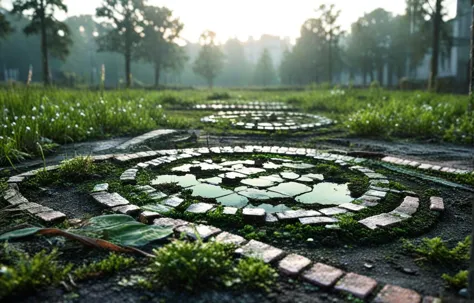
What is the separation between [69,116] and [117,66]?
192 ft

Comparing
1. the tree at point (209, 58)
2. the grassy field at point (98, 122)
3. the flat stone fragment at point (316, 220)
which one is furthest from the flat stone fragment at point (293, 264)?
the tree at point (209, 58)

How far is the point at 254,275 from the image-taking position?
1.81 m

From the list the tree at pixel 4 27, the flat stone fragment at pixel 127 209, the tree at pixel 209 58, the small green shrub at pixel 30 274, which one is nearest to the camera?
the small green shrub at pixel 30 274

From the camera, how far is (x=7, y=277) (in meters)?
1.63

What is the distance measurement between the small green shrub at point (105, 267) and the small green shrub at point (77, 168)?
6.07 feet

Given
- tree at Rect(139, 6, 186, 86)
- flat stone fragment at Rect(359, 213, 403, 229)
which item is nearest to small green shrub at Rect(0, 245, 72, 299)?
flat stone fragment at Rect(359, 213, 403, 229)

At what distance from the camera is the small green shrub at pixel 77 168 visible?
3590mm

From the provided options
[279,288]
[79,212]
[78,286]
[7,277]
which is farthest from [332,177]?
[7,277]

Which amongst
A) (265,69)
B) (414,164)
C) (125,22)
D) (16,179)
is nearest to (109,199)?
(16,179)

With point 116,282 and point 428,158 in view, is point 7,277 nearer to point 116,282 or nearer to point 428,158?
point 116,282

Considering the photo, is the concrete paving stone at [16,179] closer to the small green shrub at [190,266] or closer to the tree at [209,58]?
the small green shrub at [190,266]

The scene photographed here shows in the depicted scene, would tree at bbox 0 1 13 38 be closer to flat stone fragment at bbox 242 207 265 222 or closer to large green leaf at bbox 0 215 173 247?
large green leaf at bbox 0 215 173 247

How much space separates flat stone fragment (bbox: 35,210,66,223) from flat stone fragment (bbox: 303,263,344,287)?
1.75 metres

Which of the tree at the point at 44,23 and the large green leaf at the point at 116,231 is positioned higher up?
the tree at the point at 44,23
